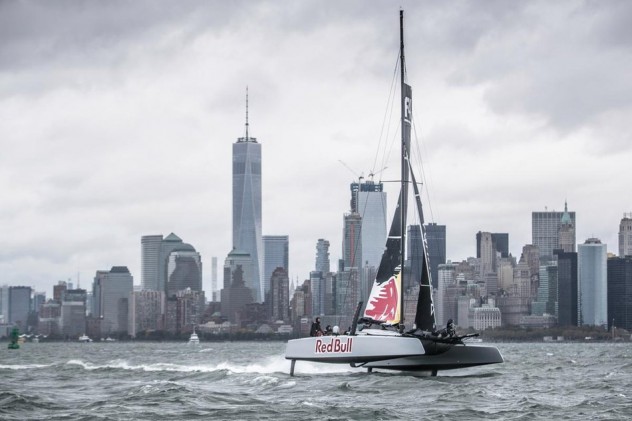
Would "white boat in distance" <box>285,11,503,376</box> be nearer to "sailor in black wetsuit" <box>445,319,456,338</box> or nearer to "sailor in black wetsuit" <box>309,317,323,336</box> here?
"sailor in black wetsuit" <box>445,319,456,338</box>

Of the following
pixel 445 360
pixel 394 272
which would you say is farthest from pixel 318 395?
pixel 394 272

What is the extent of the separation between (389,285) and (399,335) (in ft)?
11.1

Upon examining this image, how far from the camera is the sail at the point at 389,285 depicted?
157 ft

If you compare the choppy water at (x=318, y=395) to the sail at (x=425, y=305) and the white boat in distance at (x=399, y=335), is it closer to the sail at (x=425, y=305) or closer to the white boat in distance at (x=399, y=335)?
the white boat in distance at (x=399, y=335)

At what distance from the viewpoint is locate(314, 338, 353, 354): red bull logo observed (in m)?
46.7

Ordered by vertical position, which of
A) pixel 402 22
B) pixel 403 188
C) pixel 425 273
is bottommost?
pixel 425 273

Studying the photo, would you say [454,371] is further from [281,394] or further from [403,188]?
[281,394]

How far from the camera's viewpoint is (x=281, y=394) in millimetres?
41344

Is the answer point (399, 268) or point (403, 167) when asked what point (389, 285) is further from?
point (403, 167)

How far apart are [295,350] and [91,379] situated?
1002 centimetres

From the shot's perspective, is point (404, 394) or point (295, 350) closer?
point (404, 394)

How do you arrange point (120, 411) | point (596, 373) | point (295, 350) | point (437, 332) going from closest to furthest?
1. point (120, 411)
2. point (437, 332)
3. point (295, 350)
4. point (596, 373)

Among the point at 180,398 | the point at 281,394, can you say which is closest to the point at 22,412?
the point at 180,398

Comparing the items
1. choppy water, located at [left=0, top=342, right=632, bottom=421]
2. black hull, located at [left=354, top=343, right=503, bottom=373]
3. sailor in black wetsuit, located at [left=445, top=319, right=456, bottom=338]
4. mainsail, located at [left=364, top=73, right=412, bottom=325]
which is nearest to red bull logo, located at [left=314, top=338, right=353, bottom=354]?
choppy water, located at [left=0, top=342, right=632, bottom=421]
